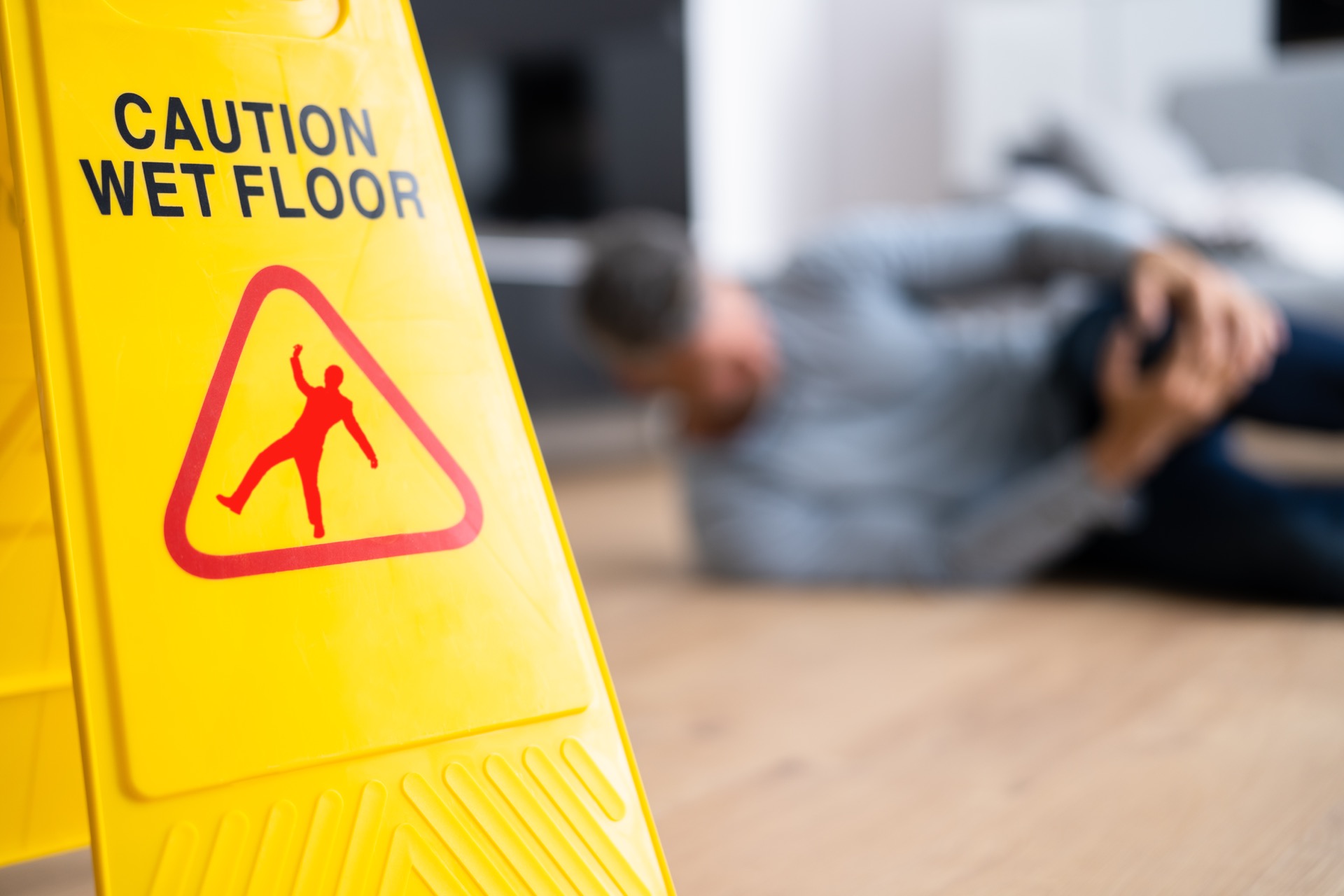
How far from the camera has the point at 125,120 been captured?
1.98 ft

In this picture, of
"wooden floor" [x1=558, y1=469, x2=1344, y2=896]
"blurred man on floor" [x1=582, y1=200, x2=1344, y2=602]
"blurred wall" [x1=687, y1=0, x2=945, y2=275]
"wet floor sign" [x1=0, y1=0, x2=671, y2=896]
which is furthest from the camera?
"blurred wall" [x1=687, y1=0, x2=945, y2=275]

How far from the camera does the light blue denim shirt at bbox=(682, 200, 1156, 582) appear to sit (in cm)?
168

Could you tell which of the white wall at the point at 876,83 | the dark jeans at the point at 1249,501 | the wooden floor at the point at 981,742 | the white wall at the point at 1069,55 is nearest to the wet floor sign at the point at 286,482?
the wooden floor at the point at 981,742

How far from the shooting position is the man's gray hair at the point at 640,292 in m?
1.59

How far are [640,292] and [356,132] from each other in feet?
3.04

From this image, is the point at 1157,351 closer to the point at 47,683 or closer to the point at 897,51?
the point at 47,683

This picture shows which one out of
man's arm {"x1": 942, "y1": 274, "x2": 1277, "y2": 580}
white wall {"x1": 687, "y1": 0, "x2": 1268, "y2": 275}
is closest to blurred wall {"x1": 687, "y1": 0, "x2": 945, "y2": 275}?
white wall {"x1": 687, "y1": 0, "x2": 1268, "y2": 275}

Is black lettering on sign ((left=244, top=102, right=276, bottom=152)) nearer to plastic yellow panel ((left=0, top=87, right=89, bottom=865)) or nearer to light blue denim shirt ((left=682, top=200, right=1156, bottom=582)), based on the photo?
plastic yellow panel ((left=0, top=87, right=89, bottom=865))

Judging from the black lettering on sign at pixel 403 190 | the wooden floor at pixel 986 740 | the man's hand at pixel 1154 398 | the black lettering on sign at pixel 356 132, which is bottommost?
the wooden floor at pixel 986 740

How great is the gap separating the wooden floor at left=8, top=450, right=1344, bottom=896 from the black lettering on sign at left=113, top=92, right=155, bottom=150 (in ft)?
1.65

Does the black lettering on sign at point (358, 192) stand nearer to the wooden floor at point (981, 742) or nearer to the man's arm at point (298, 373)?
the man's arm at point (298, 373)

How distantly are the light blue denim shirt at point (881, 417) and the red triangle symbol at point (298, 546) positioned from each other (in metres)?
1.08

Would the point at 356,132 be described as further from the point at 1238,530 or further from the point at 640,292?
the point at 1238,530

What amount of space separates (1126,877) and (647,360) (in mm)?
1035
